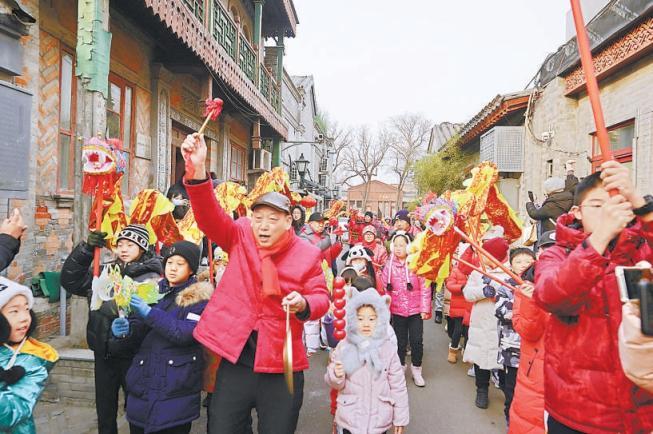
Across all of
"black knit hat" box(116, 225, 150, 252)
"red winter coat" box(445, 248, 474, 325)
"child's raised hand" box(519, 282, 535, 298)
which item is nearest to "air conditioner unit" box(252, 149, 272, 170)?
"red winter coat" box(445, 248, 474, 325)

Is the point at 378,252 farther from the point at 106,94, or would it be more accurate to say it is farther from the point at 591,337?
the point at 591,337

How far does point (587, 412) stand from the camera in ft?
5.69

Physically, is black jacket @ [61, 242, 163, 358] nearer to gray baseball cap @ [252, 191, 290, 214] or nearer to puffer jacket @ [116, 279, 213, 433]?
puffer jacket @ [116, 279, 213, 433]

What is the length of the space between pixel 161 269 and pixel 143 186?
5.41 meters

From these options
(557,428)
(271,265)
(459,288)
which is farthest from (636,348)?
(459,288)

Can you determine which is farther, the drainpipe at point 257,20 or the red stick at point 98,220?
the drainpipe at point 257,20

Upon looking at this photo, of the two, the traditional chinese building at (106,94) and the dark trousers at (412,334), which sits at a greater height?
the traditional chinese building at (106,94)

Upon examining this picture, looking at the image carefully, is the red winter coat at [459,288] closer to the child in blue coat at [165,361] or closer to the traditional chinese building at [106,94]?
the child in blue coat at [165,361]

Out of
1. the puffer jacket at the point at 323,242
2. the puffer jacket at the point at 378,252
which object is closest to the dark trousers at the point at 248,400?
the puffer jacket at the point at 323,242

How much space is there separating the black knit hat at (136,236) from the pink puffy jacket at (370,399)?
1622mm

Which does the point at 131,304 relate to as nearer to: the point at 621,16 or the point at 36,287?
the point at 36,287

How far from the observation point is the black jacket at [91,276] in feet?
9.43

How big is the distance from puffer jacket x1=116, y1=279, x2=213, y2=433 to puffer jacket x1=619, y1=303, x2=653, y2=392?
217cm

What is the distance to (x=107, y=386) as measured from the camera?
9.93 ft
